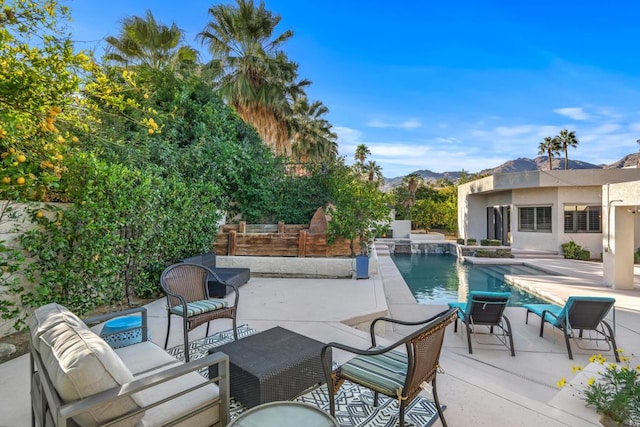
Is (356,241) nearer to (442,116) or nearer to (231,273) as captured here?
(231,273)

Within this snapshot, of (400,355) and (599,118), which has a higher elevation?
(599,118)

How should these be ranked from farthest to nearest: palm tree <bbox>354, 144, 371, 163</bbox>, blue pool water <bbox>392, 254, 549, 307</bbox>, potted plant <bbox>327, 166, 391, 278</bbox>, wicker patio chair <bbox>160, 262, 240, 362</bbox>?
palm tree <bbox>354, 144, 371, 163</bbox>, blue pool water <bbox>392, 254, 549, 307</bbox>, potted plant <bbox>327, 166, 391, 278</bbox>, wicker patio chair <bbox>160, 262, 240, 362</bbox>

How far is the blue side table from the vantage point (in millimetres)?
2416

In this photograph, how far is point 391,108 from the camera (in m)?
19.4

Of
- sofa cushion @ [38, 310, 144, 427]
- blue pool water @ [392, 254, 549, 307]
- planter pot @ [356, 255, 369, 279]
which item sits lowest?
blue pool water @ [392, 254, 549, 307]

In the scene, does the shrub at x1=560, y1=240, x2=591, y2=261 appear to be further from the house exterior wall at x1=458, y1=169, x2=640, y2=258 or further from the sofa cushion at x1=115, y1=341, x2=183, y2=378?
the sofa cushion at x1=115, y1=341, x2=183, y2=378

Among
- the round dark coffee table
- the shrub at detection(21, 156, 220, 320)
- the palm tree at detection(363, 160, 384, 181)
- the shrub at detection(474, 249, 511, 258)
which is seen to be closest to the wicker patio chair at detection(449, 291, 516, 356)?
the round dark coffee table

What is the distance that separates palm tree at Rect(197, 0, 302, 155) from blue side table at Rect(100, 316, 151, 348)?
32.3 feet

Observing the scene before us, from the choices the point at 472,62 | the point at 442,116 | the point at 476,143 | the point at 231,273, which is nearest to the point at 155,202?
the point at 231,273

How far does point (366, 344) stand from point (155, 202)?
382 cm

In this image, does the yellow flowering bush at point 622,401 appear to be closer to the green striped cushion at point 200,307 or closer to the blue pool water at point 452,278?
the green striped cushion at point 200,307

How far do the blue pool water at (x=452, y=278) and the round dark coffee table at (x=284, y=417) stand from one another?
7087 millimetres

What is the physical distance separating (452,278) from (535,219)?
313 inches

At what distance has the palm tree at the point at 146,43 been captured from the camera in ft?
29.5
